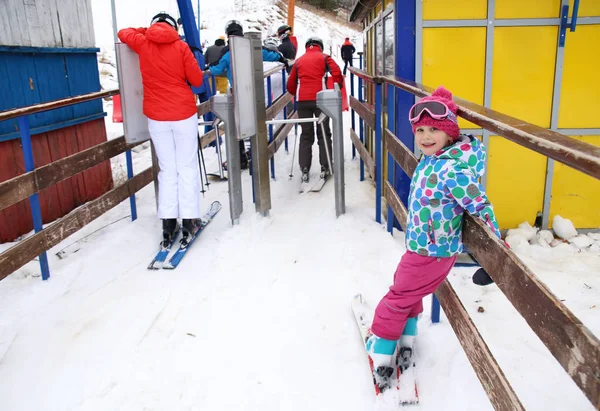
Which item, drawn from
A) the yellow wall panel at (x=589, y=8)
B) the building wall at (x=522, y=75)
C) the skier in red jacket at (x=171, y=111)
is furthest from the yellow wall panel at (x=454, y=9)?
the skier in red jacket at (x=171, y=111)

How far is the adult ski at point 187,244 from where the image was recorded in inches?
173

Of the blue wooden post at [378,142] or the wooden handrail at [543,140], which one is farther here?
the blue wooden post at [378,142]

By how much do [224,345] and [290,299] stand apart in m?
0.64

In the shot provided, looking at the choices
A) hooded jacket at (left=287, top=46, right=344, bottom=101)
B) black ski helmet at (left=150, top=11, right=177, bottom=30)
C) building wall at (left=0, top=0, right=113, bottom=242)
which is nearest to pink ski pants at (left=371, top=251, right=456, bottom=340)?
black ski helmet at (left=150, top=11, right=177, bottom=30)

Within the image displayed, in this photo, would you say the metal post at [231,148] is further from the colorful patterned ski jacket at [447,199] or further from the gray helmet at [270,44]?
the colorful patterned ski jacket at [447,199]

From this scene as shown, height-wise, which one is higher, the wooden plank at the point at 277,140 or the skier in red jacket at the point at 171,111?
the skier in red jacket at the point at 171,111

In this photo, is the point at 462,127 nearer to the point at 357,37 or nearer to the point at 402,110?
the point at 402,110

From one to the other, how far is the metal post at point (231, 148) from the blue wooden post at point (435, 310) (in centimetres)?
245

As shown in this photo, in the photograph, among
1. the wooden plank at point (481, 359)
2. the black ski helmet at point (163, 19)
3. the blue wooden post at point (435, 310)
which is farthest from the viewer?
the black ski helmet at point (163, 19)

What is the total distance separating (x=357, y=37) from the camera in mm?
32125

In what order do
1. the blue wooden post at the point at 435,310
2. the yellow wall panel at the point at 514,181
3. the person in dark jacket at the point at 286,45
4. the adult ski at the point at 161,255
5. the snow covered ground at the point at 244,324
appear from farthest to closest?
the person in dark jacket at the point at 286,45
the yellow wall panel at the point at 514,181
the adult ski at the point at 161,255
the blue wooden post at the point at 435,310
the snow covered ground at the point at 244,324

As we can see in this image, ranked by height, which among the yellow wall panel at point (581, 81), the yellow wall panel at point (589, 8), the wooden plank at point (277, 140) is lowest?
the wooden plank at point (277, 140)

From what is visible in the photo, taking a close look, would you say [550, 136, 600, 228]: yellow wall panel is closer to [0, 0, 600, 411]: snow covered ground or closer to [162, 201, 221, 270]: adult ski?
[0, 0, 600, 411]: snow covered ground

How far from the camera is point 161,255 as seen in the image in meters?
4.54
